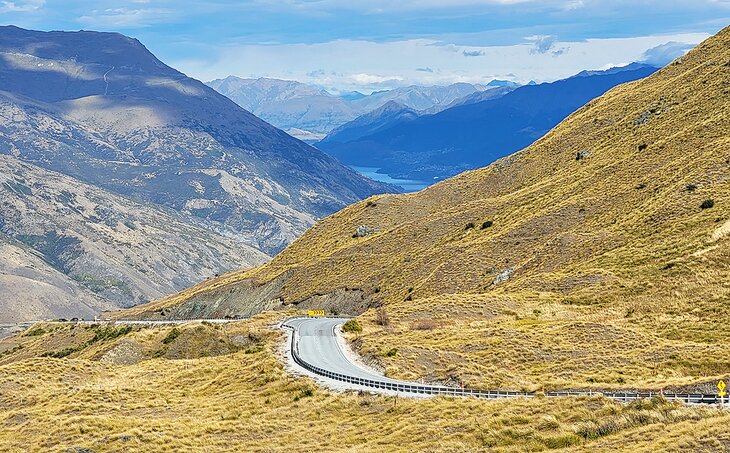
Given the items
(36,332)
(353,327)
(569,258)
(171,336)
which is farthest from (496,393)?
(36,332)

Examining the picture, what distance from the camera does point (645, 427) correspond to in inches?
1133

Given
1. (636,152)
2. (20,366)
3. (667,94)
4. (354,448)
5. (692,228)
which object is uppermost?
(667,94)

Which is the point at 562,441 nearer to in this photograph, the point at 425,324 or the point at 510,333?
the point at 510,333

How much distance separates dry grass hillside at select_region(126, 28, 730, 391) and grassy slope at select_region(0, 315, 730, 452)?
8133mm

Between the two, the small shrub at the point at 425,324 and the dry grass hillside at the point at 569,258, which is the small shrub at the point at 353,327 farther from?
the small shrub at the point at 425,324

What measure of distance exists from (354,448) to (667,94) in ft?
355

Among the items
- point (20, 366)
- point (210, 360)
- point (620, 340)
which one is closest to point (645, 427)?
point (620, 340)

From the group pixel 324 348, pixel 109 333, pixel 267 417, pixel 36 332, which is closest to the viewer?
pixel 267 417

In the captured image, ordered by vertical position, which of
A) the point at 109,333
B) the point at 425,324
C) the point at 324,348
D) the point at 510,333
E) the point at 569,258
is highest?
the point at 569,258

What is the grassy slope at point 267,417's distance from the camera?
29.7 meters

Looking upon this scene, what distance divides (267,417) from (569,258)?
50.2 meters

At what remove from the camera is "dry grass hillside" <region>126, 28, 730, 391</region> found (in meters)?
48.8

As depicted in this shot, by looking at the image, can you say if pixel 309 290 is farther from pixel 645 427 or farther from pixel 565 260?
pixel 645 427

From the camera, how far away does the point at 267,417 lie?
39.0 meters
